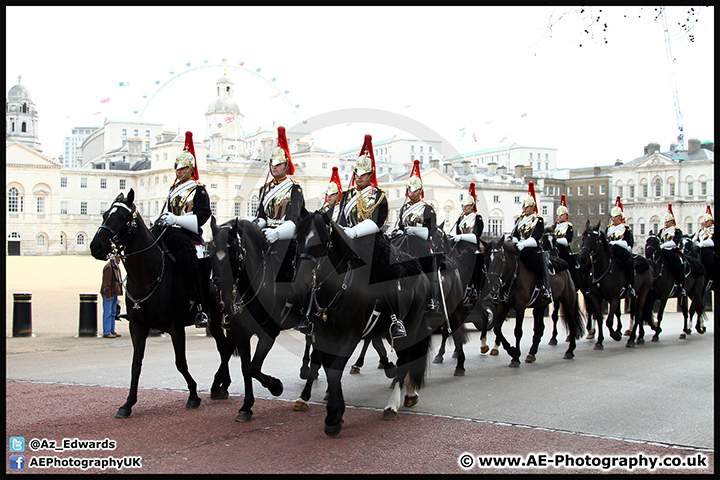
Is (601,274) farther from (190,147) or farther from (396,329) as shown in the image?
(190,147)

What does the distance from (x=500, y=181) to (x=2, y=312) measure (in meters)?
86.3

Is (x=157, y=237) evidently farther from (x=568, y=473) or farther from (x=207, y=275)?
(x=568, y=473)

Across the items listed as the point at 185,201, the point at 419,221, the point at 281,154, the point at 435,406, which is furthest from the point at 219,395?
the point at 419,221

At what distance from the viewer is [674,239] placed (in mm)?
16109

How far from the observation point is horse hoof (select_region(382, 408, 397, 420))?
281 inches

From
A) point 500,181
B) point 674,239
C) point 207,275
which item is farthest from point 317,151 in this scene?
point 207,275

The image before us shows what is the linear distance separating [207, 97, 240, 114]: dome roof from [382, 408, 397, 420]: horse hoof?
11034 centimetres

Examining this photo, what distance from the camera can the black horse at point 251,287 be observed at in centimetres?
684

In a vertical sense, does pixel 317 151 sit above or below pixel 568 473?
above

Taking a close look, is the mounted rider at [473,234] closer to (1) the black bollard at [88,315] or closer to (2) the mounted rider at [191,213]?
(2) the mounted rider at [191,213]

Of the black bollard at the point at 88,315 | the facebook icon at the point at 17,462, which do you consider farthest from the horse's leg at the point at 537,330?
the black bollard at the point at 88,315

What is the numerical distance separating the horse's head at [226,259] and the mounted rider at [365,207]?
3.74ft

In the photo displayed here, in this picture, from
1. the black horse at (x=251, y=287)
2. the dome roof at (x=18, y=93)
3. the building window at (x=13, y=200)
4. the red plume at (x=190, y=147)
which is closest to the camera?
the black horse at (x=251, y=287)

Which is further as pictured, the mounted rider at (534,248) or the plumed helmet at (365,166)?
the mounted rider at (534,248)
